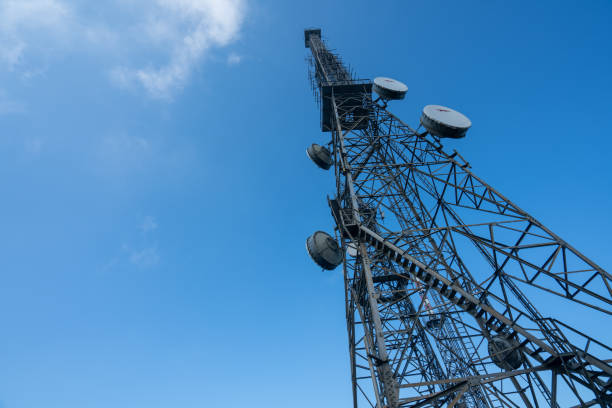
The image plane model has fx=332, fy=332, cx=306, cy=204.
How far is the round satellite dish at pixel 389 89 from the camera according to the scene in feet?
61.0

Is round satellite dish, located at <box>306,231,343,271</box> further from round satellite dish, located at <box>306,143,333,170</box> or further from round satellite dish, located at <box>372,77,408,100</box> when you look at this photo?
round satellite dish, located at <box>372,77,408,100</box>

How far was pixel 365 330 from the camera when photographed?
12.3 meters

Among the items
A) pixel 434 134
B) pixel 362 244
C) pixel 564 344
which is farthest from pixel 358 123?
pixel 564 344

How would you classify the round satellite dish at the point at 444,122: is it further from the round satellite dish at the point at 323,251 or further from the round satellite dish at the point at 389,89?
the round satellite dish at the point at 323,251

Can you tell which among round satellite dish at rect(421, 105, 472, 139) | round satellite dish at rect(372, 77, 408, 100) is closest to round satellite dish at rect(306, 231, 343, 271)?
round satellite dish at rect(421, 105, 472, 139)

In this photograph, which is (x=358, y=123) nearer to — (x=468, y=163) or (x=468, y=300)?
(x=468, y=163)

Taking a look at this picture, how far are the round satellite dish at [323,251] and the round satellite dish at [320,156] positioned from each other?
297 inches

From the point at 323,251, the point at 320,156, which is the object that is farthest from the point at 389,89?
the point at 323,251

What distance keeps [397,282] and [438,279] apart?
1151cm

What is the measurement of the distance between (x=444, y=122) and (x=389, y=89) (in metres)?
4.52

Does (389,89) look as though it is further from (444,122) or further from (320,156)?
(320,156)

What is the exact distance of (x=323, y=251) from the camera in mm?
14156

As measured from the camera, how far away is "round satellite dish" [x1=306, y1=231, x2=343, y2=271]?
14094 mm

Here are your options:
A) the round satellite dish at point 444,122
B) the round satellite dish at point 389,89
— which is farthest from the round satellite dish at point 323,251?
the round satellite dish at point 389,89
